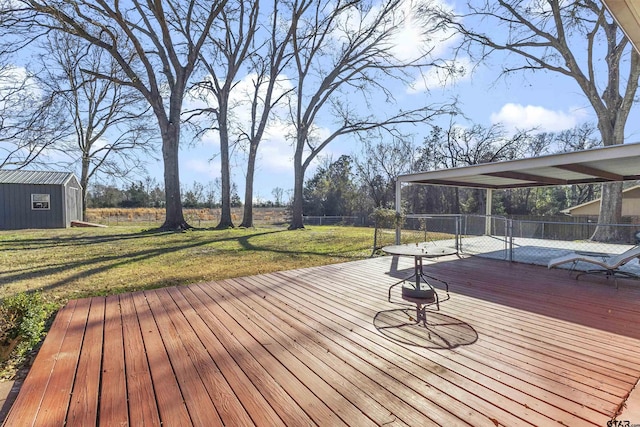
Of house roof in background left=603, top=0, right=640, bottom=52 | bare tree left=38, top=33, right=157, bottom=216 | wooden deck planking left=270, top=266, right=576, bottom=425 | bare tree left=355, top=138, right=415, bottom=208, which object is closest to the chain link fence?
house roof in background left=603, top=0, right=640, bottom=52

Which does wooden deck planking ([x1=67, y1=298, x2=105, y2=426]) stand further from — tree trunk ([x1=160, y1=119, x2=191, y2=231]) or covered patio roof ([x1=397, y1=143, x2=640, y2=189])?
tree trunk ([x1=160, y1=119, x2=191, y2=231])

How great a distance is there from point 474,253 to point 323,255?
364 cm

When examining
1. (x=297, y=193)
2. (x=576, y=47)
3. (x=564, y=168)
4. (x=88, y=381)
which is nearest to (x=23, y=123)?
(x=297, y=193)

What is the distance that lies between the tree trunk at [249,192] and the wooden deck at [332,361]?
→ 11.8 m

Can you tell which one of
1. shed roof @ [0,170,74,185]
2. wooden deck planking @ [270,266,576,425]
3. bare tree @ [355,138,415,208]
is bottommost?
wooden deck planking @ [270,266,576,425]

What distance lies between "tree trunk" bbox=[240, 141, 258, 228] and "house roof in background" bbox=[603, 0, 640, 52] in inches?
578

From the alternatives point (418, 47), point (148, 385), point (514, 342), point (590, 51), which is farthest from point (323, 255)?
point (590, 51)

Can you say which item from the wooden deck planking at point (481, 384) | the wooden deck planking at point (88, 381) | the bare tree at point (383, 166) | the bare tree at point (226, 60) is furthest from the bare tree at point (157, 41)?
the bare tree at point (383, 166)

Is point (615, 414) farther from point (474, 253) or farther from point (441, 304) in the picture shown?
point (474, 253)

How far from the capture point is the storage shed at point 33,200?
14.7 metres

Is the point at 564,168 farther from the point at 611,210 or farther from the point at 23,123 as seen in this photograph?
the point at 23,123

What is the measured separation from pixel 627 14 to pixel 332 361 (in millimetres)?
3393

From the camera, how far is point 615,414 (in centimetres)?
169

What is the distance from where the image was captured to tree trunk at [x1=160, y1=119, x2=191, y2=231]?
39.0 ft
